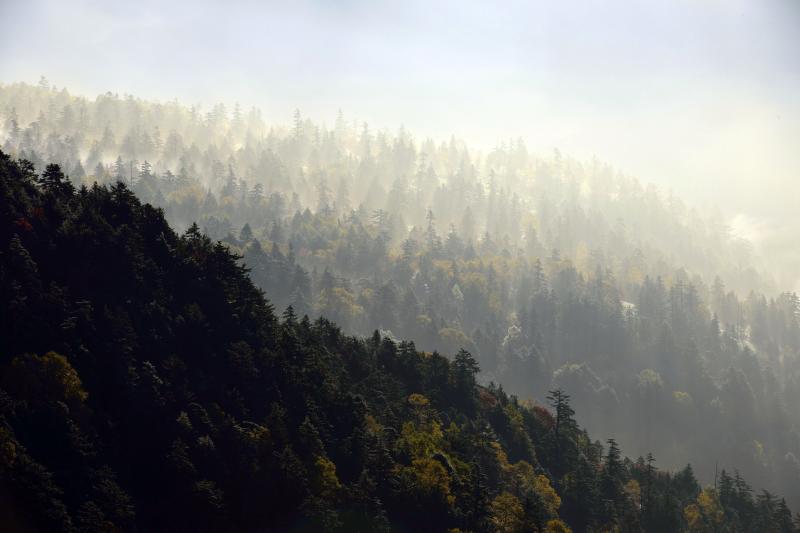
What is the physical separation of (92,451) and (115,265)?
24.9 metres

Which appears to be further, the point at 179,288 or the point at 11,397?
the point at 179,288

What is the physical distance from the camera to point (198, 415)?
8094 cm

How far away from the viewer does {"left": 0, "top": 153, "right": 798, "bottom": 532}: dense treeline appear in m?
69.8

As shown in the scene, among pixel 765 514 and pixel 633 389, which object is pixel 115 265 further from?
pixel 633 389

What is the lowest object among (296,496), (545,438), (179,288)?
(296,496)

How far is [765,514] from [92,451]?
107m

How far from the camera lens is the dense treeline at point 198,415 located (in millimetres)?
69812

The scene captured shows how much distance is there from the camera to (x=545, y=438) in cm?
12606

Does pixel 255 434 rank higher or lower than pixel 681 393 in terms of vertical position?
lower

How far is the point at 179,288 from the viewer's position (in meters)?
94.9

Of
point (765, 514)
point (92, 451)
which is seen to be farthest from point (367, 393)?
point (765, 514)

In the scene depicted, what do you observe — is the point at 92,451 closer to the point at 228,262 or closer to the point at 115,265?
the point at 115,265

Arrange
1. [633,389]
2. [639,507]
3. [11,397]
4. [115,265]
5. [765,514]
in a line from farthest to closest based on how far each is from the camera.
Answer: [633,389] < [765,514] < [639,507] < [115,265] < [11,397]

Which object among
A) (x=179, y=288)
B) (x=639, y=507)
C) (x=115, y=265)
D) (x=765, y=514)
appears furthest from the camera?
(x=765, y=514)
